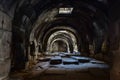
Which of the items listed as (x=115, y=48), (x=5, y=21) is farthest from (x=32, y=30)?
(x=115, y=48)

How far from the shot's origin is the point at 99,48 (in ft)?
38.8

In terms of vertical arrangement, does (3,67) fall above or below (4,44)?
below

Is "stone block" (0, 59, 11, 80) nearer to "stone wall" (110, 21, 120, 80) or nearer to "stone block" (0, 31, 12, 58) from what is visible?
"stone block" (0, 31, 12, 58)

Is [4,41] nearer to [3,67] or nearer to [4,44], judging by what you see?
[4,44]

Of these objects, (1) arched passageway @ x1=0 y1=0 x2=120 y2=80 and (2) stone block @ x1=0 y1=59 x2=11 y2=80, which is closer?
(2) stone block @ x1=0 y1=59 x2=11 y2=80

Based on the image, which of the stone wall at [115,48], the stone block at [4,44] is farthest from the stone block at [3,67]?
the stone wall at [115,48]

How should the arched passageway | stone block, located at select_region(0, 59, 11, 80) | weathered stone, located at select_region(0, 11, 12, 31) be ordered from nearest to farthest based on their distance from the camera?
weathered stone, located at select_region(0, 11, 12, 31)
stone block, located at select_region(0, 59, 11, 80)
the arched passageway

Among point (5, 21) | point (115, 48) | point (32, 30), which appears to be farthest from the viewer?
point (32, 30)

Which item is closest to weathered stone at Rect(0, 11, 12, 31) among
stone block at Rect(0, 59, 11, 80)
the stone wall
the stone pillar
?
the stone pillar

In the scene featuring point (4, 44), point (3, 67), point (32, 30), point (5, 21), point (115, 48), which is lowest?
point (3, 67)

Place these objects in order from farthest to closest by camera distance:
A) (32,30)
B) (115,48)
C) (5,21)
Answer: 1. (32,30)
2. (115,48)
3. (5,21)

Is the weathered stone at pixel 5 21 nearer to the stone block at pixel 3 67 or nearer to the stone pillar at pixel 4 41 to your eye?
the stone pillar at pixel 4 41

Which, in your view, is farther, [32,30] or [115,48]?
[32,30]

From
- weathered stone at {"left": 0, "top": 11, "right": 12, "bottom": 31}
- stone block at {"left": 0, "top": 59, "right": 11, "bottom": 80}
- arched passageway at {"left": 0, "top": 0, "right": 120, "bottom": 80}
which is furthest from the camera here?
arched passageway at {"left": 0, "top": 0, "right": 120, "bottom": 80}
